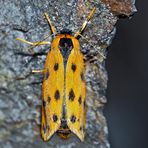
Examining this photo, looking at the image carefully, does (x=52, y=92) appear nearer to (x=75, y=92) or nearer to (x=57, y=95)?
(x=57, y=95)

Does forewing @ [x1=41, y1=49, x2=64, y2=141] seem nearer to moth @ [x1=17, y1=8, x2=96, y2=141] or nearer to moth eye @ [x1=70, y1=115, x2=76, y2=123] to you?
moth @ [x1=17, y1=8, x2=96, y2=141]

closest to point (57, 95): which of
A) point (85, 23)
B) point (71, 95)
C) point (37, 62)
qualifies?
point (71, 95)

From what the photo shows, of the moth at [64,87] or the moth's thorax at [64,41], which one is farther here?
the moth's thorax at [64,41]

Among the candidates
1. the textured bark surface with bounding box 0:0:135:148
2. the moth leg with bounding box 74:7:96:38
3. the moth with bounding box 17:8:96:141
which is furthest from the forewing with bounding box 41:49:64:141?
the moth leg with bounding box 74:7:96:38

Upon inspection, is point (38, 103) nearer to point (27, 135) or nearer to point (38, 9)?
point (27, 135)

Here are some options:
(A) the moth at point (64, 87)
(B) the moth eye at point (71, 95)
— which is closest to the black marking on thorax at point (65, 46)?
(A) the moth at point (64, 87)

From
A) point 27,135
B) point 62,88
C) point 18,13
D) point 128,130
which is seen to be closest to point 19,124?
point 27,135

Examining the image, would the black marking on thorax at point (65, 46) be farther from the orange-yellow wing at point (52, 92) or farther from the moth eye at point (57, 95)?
the moth eye at point (57, 95)
